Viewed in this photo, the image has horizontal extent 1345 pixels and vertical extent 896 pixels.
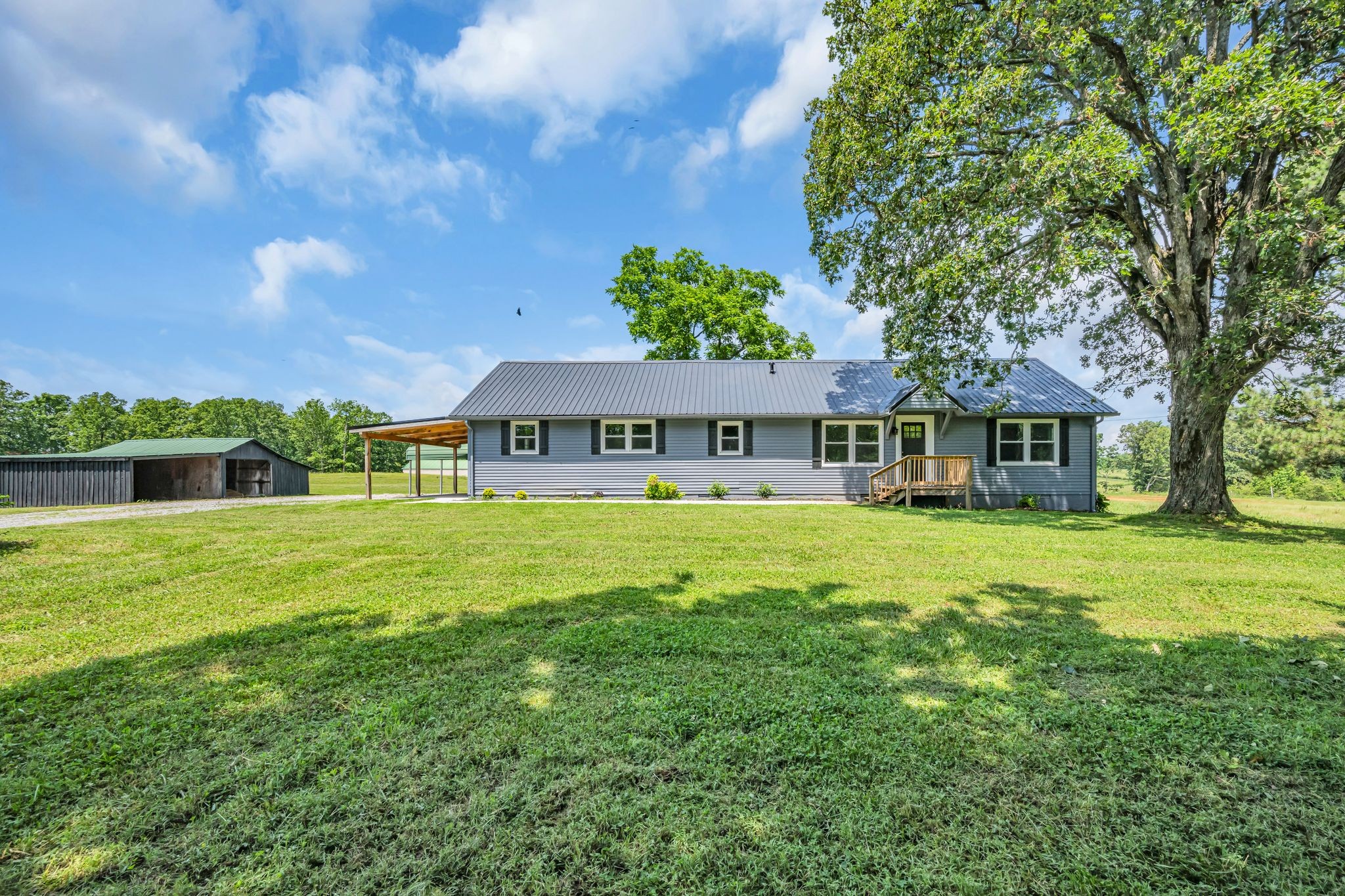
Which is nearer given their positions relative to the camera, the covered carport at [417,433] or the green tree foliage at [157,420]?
the covered carport at [417,433]

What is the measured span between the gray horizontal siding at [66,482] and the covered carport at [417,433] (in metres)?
9.93

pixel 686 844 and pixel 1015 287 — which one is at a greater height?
pixel 1015 287

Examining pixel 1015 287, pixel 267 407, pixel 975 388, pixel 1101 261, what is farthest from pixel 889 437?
pixel 267 407

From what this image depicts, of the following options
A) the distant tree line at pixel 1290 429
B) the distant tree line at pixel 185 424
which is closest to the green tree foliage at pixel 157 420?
the distant tree line at pixel 185 424

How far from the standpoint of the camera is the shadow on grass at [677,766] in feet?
4.86

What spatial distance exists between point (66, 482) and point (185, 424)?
37.4m

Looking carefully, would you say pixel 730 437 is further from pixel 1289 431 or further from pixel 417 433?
pixel 1289 431

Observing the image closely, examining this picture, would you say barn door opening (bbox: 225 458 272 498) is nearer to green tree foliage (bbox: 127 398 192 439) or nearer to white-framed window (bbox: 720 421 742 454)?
white-framed window (bbox: 720 421 742 454)

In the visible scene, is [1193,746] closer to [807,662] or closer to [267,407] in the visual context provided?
[807,662]

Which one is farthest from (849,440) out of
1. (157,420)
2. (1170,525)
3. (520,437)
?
(157,420)

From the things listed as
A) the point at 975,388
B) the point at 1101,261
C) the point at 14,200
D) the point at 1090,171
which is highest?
the point at 14,200

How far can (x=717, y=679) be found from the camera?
2717 millimetres

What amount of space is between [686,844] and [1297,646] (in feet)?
14.4

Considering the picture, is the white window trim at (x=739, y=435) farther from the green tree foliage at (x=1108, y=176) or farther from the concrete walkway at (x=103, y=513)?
the concrete walkway at (x=103, y=513)
